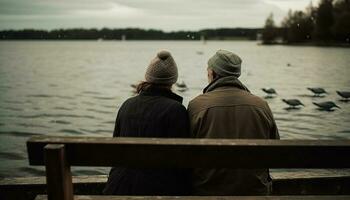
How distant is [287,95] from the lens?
101 feet

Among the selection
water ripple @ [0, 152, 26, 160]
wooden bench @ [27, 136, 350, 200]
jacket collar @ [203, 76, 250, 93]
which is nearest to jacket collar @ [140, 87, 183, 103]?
jacket collar @ [203, 76, 250, 93]

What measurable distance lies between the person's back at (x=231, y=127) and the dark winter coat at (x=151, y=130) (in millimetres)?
135

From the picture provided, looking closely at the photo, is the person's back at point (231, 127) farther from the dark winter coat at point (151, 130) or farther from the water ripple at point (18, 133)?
the water ripple at point (18, 133)

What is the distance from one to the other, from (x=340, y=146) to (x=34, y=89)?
3476 cm

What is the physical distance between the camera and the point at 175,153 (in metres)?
2.49

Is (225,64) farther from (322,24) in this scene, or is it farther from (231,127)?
(322,24)

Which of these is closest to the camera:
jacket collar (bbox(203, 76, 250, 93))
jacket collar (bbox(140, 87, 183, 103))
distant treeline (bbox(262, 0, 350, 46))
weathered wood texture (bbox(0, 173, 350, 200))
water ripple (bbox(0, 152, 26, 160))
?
jacket collar (bbox(140, 87, 183, 103))

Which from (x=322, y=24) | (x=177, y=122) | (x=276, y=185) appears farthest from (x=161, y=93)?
(x=322, y=24)

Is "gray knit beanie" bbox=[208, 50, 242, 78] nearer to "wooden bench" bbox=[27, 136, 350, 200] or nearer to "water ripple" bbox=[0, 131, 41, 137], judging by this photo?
"wooden bench" bbox=[27, 136, 350, 200]

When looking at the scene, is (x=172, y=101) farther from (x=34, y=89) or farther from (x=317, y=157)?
(x=34, y=89)

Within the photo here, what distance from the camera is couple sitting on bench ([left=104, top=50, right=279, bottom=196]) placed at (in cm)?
325

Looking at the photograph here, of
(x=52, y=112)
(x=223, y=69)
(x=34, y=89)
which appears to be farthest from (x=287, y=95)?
(x=223, y=69)

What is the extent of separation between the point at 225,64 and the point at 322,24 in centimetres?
12124

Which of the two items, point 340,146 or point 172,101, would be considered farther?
point 172,101
